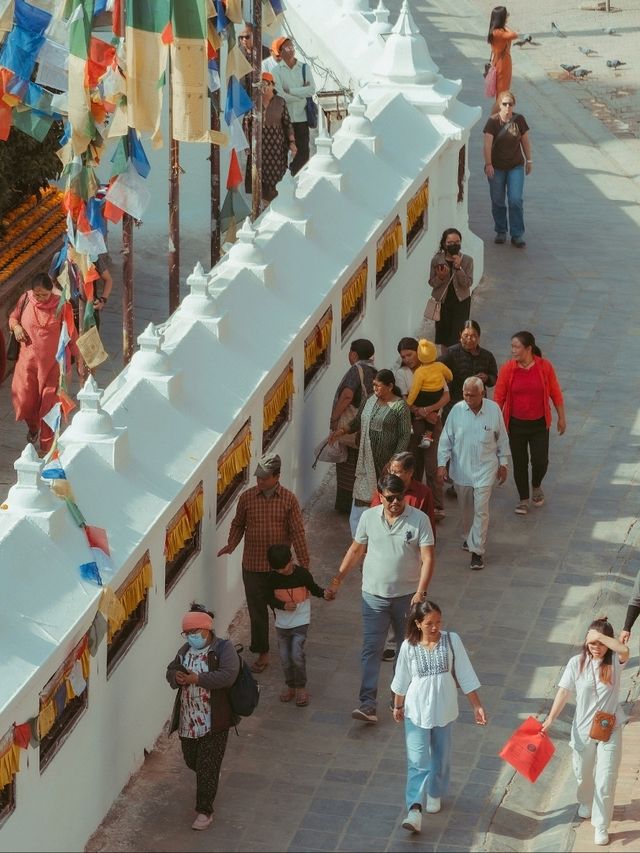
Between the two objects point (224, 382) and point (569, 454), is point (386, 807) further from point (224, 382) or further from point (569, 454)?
point (569, 454)

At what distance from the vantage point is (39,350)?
15.7 metres

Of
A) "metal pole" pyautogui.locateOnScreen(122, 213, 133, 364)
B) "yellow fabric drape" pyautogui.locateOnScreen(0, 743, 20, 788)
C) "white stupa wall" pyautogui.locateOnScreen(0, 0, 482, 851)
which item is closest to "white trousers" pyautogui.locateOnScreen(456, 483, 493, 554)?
"white stupa wall" pyautogui.locateOnScreen(0, 0, 482, 851)

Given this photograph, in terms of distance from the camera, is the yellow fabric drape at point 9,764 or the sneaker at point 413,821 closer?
the yellow fabric drape at point 9,764

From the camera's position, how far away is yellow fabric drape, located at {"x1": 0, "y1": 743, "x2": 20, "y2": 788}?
10.2 metres

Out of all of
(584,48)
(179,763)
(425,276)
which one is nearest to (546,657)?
(179,763)

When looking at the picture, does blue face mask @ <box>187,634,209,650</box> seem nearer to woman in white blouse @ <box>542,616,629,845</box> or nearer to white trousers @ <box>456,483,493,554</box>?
woman in white blouse @ <box>542,616,629,845</box>

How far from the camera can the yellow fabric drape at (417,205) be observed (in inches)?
703

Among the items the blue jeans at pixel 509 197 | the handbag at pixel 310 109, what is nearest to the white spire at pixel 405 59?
the handbag at pixel 310 109

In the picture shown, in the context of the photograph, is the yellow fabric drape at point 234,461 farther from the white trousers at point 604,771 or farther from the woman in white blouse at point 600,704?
the white trousers at point 604,771

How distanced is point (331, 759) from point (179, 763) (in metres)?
0.87

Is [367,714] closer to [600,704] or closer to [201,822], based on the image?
[201,822]

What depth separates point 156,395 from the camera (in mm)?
12922

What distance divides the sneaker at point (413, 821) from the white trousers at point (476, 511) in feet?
11.2

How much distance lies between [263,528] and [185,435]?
2.47 ft
